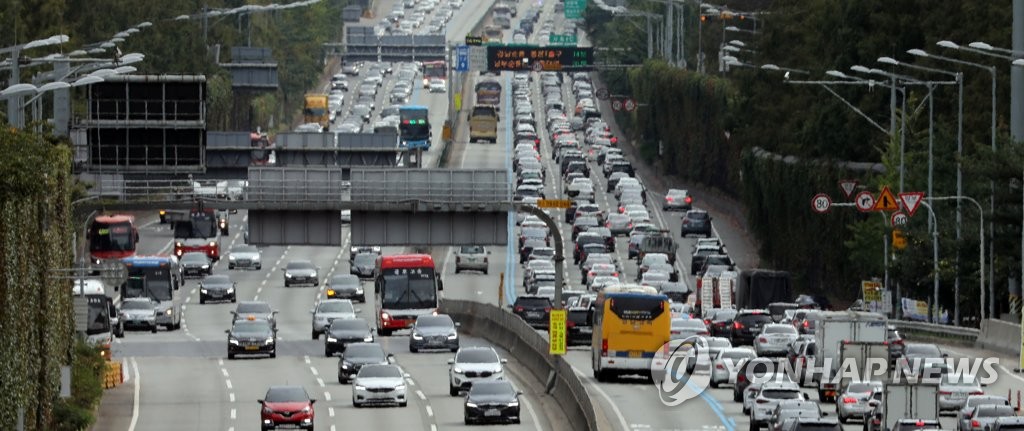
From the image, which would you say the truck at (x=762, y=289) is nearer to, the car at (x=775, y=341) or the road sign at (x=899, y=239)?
the road sign at (x=899, y=239)

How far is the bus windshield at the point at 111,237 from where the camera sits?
119 meters

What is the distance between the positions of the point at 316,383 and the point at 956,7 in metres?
46.8

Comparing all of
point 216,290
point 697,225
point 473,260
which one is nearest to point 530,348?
point 216,290

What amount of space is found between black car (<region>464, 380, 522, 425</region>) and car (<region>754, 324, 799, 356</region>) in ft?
51.0

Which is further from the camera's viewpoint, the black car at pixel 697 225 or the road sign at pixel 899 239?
the black car at pixel 697 225

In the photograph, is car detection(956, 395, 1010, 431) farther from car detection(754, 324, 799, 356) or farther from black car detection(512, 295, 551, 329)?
black car detection(512, 295, 551, 329)

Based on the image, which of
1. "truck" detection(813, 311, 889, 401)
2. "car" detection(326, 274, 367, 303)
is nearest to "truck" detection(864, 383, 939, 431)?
"truck" detection(813, 311, 889, 401)

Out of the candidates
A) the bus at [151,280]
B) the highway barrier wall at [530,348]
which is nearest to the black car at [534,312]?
the highway barrier wall at [530,348]

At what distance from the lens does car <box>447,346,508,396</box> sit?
228ft

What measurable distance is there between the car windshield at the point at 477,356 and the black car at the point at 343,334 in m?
13.1

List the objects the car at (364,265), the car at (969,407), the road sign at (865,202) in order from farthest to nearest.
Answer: the car at (364,265)
the road sign at (865,202)
the car at (969,407)

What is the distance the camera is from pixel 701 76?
6673 inches

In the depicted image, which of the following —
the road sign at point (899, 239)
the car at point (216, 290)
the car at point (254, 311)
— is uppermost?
the road sign at point (899, 239)

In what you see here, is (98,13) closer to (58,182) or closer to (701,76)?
(701,76)
